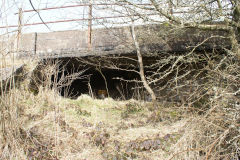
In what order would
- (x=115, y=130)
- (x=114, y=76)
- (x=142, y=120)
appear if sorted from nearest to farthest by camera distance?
(x=115, y=130)
(x=142, y=120)
(x=114, y=76)

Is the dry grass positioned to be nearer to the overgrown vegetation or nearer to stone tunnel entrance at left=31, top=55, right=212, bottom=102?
the overgrown vegetation

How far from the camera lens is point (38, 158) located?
4020 millimetres

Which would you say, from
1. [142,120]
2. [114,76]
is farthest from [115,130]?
[114,76]

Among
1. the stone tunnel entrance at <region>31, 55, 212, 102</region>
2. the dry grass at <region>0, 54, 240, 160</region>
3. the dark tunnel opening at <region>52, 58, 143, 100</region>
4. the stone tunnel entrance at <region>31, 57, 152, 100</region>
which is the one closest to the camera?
the dry grass at <region>0, 54, 240, 160</region>

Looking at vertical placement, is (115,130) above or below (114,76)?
below

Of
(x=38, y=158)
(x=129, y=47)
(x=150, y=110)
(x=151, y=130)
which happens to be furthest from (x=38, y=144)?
(x=129, y=47)

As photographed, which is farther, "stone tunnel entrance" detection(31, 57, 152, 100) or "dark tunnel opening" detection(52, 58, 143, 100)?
"dark tunnel opening" detection(52, 58, 143, 100)

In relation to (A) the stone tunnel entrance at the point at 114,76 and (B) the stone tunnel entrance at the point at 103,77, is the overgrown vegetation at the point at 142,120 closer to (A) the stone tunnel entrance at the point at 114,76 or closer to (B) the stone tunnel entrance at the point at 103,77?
(A) the stone tunnel entrance at the point at 114,76

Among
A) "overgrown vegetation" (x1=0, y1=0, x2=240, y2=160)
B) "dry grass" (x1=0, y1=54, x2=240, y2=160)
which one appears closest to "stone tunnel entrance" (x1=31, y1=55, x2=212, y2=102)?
"overgrown vegetation" (x1=0, y1=0, x2=240, y2=160)

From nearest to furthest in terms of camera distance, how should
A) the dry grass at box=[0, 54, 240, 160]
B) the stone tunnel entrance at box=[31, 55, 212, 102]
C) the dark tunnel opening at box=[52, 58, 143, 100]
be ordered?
the dry grass at box=[0, 54, 240, 160], the stone tunnel entrance at box=[31, 55, 212, 102], the dark tunnel opening at box=[52, 58, 143, 100]

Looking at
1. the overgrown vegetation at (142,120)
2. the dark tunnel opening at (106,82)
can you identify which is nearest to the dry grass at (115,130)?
the overgrown vegetation at (142,120)

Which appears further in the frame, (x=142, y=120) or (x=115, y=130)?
(x=142, y=120)

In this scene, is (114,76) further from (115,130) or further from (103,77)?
(115,130)

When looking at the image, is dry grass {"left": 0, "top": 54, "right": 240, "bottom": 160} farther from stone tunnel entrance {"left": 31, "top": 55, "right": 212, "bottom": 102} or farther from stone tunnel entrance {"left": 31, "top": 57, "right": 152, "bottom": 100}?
stone tunnel entrance {"left": 31, "top": 57, "right": 152, "bottom": 100}
